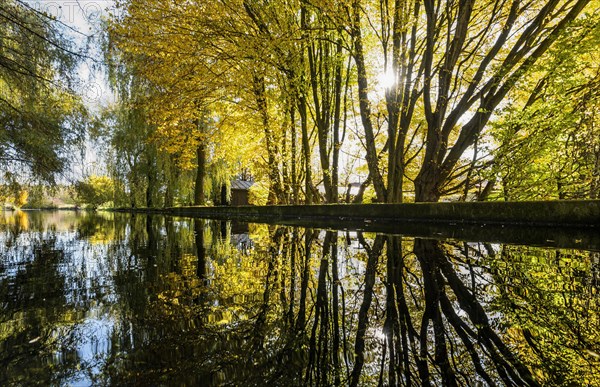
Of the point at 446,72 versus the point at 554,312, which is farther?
the point at 446,72

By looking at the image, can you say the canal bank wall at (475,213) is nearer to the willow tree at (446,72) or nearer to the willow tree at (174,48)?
the willow tree at (446,72)

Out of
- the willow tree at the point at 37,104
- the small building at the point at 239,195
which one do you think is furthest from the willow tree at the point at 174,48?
the small building at the point at 239,195

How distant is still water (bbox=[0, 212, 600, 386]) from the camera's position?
108cm

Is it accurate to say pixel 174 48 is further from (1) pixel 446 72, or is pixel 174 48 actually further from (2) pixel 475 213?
(2) pixel 475 213

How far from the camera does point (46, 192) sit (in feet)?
A: 28.6

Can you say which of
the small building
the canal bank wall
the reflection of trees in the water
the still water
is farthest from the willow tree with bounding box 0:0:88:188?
the small building

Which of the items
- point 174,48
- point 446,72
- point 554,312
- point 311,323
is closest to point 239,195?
point 174,48

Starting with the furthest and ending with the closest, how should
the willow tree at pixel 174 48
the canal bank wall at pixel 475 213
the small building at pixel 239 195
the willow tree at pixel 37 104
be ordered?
the small building at pixel 239 195 < the willow tree at pixel 174 48 < the willow tree at pixel 37 104 < the canal bank wall at pixel 475 213

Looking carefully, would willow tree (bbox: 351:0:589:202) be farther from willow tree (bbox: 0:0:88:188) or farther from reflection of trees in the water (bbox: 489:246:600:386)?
willow tree (bbox: 0:0:88:188)

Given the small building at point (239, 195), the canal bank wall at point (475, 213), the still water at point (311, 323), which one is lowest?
the still water at point (311, 323)

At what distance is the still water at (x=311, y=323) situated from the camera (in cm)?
108

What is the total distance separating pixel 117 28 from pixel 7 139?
13.6ft

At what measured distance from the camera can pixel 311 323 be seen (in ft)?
5.02

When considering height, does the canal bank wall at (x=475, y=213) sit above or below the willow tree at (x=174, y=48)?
below
